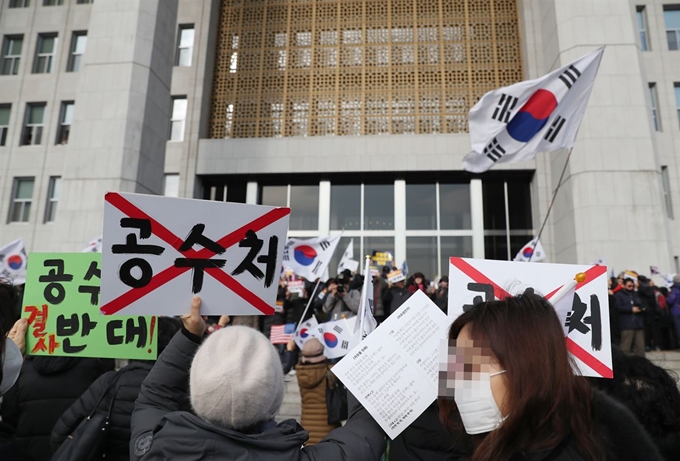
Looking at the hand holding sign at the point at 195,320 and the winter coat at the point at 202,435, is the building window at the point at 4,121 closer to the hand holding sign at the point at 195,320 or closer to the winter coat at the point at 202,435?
the hand holding sign at the point at 195,320

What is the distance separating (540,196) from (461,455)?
16.5 meters

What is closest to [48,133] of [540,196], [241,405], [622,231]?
[540,196]

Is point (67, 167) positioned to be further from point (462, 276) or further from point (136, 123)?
point (462, 276)

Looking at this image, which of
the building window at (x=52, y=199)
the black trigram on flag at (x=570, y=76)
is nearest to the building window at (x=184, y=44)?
the building window at (x=52, y=199)


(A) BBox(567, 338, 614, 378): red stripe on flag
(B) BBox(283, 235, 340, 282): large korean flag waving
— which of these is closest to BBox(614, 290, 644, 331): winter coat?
(B) BBox(283, 235, 340, 282): large korean flag waving

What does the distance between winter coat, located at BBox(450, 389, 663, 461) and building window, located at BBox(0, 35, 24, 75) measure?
→ 85.6 ft

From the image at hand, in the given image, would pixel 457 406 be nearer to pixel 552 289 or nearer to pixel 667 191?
pixel 552 289

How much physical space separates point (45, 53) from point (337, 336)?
2239cm

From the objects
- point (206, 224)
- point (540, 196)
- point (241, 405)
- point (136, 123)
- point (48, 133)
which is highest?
point (48, 133)

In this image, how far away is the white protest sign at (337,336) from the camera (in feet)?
18.3

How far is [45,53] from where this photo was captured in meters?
21.7

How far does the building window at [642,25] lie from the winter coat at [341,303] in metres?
16.9

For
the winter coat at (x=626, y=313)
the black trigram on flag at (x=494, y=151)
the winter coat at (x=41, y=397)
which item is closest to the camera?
the winter coat at (x=41, y=397)

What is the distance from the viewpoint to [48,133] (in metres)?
20.7
